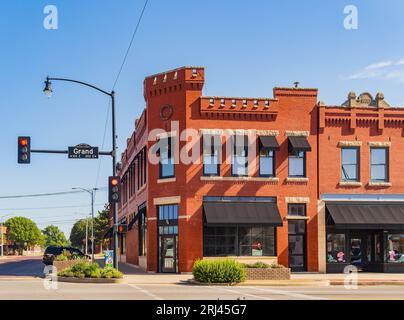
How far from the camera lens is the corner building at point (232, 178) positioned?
36.7 meters

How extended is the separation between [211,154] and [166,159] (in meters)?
2.76

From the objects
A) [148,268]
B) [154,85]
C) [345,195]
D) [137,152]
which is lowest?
[148,268]

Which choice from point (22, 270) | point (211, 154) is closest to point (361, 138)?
point (211, 154)

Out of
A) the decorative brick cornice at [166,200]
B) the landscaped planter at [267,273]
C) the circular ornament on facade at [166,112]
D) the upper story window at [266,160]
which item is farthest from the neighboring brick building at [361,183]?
the circular ornament on facade at [166,112]

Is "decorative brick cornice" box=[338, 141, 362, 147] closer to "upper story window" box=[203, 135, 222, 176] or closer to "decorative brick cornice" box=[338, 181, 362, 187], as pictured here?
"decorative brick cornice" box=[338, 181, 362, 187]

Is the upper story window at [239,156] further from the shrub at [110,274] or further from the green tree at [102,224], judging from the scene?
the green tree at [102,224]

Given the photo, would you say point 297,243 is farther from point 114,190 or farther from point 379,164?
point 114,190

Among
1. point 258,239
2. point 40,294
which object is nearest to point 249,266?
point 258,239

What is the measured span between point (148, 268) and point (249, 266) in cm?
901

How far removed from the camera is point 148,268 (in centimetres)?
3834

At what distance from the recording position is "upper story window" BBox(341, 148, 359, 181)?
38.7 metres

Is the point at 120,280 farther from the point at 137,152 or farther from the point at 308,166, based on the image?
the point at 137,152

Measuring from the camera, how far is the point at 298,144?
37125mm
